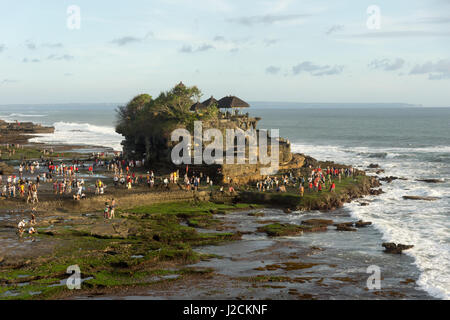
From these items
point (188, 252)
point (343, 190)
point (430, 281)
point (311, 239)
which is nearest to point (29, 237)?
point (188, 252)

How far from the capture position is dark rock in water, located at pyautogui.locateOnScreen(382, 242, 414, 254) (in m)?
28.7

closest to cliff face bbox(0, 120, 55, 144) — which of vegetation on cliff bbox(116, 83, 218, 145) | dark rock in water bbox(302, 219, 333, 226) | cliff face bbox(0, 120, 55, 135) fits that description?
cliff face bbox(0, 120, 55, 135)

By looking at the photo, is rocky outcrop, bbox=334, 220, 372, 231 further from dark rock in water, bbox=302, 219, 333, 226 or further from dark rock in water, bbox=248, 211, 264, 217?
dark rock in water, bbox=248, 211, 264, 217

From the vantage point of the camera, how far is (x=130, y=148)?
6406cm

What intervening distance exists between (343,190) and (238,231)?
17.8 meters

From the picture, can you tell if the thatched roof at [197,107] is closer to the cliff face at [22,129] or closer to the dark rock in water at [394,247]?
the dark rock in water at [394,247]

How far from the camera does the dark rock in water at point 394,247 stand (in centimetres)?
2867

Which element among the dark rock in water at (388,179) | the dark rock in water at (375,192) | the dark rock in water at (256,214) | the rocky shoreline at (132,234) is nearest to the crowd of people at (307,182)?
the rocky shoreline at (132,234)

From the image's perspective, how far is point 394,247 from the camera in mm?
29000
